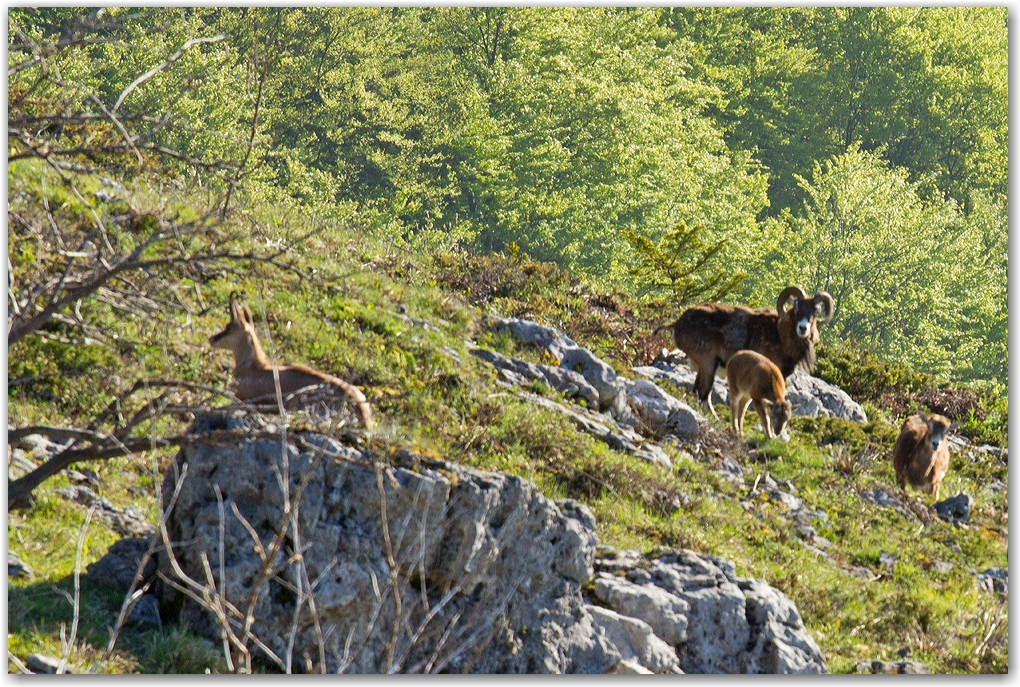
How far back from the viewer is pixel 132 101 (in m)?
28.7

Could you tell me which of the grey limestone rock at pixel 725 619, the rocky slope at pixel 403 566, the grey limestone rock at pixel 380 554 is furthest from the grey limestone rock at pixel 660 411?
the grey limestone rock at pixel 380 554

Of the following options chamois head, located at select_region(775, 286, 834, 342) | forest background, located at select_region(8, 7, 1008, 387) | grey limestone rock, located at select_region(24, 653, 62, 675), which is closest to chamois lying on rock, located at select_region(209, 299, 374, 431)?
grey limestone rock, located at select_region(24, 653, 62, 675)

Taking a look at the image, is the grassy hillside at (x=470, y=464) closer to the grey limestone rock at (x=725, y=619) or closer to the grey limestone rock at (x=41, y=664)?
the grey limestone rock at (x=41, y=664)

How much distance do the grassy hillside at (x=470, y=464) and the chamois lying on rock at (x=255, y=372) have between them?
0.67ft

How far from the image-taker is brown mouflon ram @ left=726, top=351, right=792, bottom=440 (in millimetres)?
14305

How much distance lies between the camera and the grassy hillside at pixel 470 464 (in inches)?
264

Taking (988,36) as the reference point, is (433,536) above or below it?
below

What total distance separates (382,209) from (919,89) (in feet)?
83.0

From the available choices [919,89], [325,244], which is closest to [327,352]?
[325,244]

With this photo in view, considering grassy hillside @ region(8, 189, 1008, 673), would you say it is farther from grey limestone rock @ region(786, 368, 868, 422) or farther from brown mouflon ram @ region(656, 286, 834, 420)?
brown mouflon ram @ region(656, 286, 834, 420)

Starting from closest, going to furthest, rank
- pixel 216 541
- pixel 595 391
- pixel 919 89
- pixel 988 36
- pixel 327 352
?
pixel 216 541, pixel 327 352, pixel 595 391, pixel 988 36, pixel 919 89

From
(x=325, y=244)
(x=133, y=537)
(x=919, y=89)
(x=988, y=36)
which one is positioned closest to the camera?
(x=133, y=537)

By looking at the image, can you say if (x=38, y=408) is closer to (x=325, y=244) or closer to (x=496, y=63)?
(x=325, y=244)

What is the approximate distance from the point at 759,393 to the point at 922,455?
205 centimetres
